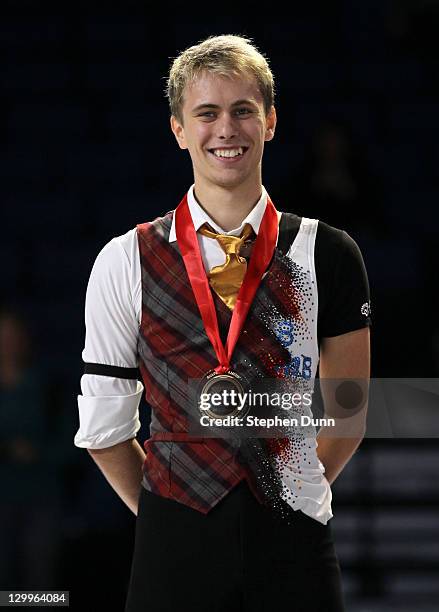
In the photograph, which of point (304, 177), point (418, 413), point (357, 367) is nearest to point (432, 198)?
point (304, 177)

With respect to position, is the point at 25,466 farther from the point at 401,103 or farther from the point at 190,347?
the point at 401,103

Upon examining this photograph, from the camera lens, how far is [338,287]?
7.16 feet

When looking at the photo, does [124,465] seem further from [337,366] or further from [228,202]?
[228,202]

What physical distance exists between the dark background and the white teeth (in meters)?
1.42

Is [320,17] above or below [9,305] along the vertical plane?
above

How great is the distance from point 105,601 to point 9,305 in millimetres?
1477

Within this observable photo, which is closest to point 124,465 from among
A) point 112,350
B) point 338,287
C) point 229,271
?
point 112,350

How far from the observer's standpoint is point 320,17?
628cm

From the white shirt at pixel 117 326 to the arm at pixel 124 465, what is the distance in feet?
0.11

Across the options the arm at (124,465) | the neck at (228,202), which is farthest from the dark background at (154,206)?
the neck at (228,202)

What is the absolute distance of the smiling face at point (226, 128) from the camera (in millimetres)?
2092

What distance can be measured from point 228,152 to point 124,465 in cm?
69

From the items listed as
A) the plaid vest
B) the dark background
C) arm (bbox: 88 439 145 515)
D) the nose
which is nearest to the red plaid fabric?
the plaid vest

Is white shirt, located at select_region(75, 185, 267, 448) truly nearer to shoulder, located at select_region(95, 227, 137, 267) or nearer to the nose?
shoulder, located at select_region(95, 227, 137, 267)
